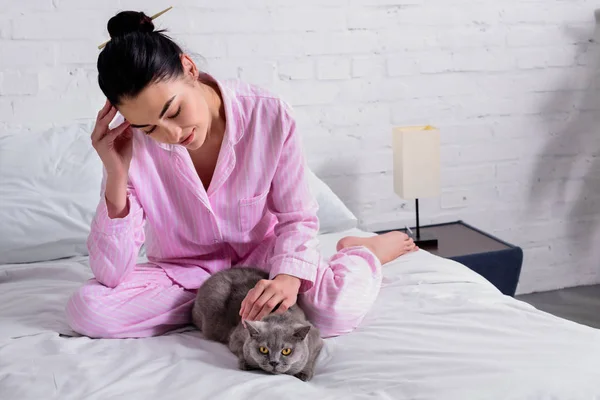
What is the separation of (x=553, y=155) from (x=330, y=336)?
6.31ft

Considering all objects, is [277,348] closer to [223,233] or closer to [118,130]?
[223,233]

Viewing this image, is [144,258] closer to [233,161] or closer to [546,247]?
[233,161]

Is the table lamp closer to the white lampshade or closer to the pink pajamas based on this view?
the white lampshade

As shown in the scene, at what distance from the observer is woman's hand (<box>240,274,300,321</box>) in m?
1.38

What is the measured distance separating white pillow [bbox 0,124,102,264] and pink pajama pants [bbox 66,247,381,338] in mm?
466

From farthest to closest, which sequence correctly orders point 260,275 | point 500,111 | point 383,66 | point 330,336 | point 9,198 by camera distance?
point 500,111 → point 383,66 → point 9,198 → point 260,275 → point 330,336

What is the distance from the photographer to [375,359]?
129cm

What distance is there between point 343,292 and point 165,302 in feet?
1.27

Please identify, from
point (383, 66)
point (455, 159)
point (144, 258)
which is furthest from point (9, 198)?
point (455, 159)

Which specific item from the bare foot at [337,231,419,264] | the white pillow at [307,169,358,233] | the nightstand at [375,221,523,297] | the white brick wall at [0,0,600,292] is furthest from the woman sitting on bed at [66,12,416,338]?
the white brick wall at [0,0,600,292]

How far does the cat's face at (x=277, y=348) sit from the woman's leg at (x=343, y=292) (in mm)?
180

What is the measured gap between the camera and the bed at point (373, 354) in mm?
1138

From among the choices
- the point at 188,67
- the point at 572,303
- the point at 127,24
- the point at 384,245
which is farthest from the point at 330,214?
the point at 572,303

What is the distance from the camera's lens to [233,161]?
1588 millimetres
